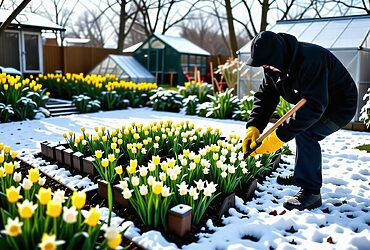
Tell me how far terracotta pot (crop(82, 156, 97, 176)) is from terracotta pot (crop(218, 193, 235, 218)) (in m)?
1.42

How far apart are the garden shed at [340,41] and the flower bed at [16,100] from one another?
5.37 metres

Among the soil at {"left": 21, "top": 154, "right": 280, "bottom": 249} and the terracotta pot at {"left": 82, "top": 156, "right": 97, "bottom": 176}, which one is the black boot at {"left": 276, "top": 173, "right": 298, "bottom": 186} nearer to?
the soil at {"left": 21, "top": 154, "right": 280, "bottom": 249}

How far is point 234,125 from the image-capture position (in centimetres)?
719

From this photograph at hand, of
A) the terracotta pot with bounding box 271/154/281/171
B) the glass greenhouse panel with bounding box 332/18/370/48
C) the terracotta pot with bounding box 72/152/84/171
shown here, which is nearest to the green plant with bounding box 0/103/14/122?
the terracotta pot with bounding box 72/152/84/171

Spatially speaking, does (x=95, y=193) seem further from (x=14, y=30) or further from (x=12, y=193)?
(x=14, y=30)

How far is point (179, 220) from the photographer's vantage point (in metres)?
2.17

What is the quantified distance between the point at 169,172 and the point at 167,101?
23.5ft

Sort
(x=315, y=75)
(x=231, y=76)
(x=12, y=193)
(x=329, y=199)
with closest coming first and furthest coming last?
(x=12, y=193) < (x=315, y=75) < (x=329, y=199) < (x=231, y=76)

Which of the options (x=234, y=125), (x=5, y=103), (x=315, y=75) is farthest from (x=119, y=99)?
(x=315, y=75)

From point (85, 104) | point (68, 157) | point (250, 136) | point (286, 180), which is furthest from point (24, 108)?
point (286, 180)

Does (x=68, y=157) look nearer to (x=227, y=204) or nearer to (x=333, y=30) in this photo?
(x=227, y=204)

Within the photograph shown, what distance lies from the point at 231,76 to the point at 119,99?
11.7ft

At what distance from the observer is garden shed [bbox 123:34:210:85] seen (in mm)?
17875

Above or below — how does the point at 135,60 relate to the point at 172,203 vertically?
above
